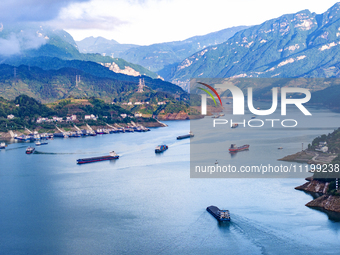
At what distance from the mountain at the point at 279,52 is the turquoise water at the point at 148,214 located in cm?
10844

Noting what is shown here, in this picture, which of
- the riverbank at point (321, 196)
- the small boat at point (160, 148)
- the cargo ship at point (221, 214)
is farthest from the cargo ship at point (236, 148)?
the cargo ship at point (221, 214)

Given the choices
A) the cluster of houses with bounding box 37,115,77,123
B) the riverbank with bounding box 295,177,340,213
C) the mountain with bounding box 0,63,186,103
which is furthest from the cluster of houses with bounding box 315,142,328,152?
the mountain with bounding box 0,63,186,103

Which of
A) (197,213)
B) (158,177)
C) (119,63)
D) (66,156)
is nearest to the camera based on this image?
(197,213)

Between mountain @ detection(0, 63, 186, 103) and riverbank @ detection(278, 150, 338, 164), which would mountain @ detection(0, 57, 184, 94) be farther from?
riverbank @ detection(278, 150, 338, 164)

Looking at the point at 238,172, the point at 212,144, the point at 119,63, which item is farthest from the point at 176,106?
the point at 119,63

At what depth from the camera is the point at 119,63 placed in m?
140

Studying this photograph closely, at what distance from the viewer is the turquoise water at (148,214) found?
16.5m

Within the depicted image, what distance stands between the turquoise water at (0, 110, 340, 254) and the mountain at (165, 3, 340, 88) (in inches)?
4269

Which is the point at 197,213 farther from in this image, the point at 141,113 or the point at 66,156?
the point at 141,113

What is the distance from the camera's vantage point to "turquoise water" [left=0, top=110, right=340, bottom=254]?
54.3ft

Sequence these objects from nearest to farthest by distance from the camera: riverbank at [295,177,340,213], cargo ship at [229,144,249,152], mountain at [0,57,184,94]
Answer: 1. riverbank at [295,177,340,213]
2. cargo ship at [229,144,249,152]
3. mountain at [0,57,184,94]

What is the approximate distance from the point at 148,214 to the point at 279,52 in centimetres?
15223

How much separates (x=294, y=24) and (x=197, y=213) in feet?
536

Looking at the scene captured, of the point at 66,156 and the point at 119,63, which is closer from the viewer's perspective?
the point at 66,156
